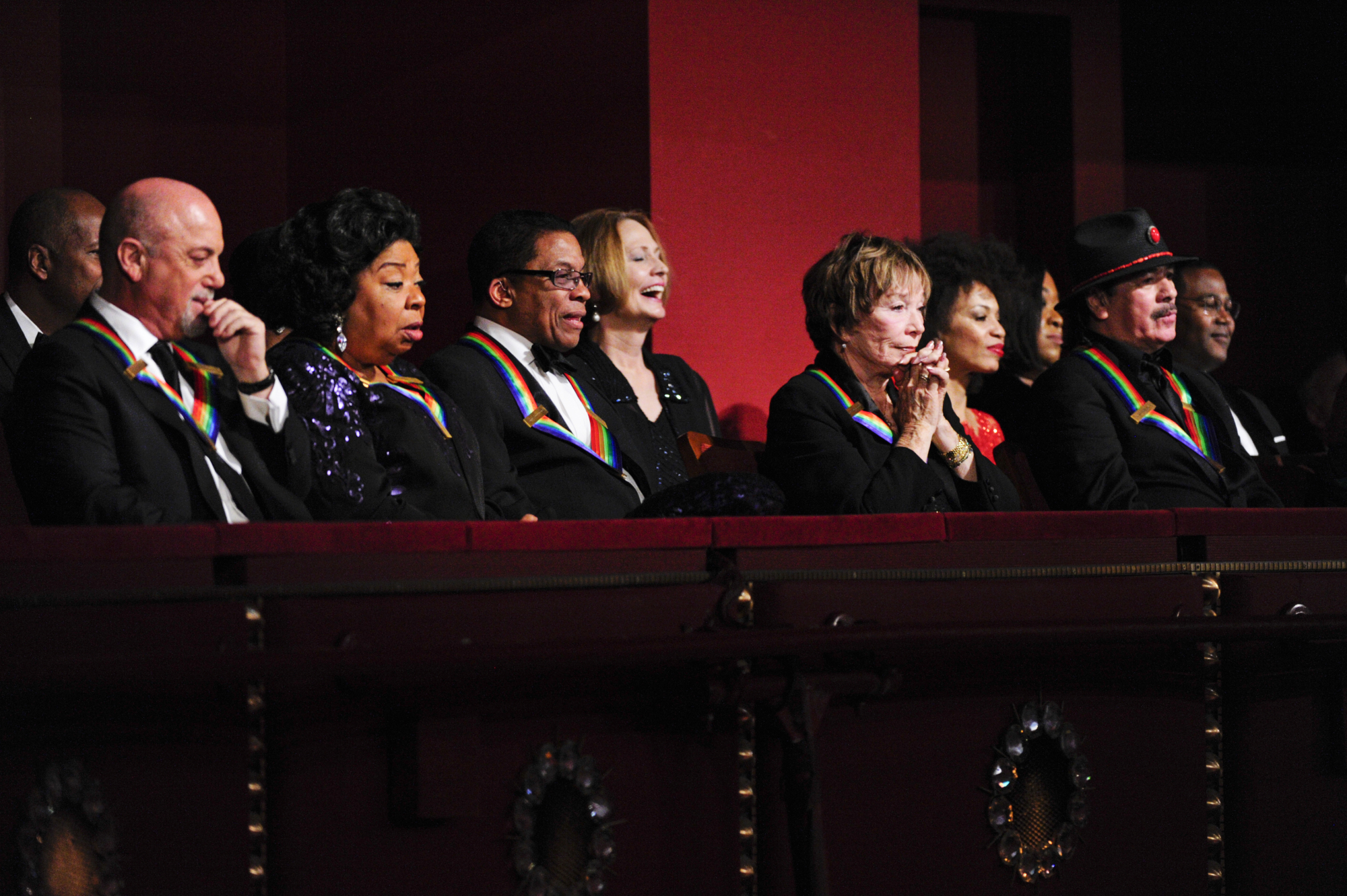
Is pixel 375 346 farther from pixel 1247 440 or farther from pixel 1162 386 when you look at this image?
pixel 1247 440

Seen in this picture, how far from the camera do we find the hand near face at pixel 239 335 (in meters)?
2.32

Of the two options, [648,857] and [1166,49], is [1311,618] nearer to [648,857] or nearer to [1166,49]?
[648,857]

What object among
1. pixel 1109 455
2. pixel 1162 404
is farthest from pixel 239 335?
pixel 1162 404

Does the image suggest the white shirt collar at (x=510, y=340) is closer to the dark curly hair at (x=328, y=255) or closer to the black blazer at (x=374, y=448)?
the black blazer at (x=374, y=448)

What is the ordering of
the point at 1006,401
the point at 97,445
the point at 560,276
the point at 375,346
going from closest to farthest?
the point at 97,445
the point at 375,346
the point at 560,276
the point at 1006,401

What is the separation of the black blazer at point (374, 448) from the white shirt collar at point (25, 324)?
1.26 meters

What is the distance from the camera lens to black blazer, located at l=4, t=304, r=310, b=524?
2102 mm

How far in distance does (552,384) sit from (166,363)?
109 cm

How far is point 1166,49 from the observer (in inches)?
247

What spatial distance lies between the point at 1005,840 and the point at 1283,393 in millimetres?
4727

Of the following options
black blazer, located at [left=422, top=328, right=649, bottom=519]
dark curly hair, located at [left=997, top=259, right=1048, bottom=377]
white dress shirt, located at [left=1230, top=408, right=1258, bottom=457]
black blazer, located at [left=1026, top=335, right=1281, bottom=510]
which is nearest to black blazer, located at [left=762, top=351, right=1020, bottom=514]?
black blazer, located at [left=1026, top=335, right=1281, bottom=510]

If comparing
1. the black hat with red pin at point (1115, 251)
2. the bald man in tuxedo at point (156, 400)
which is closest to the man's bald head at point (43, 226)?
the bald man in tuxedo at point (156, 400)

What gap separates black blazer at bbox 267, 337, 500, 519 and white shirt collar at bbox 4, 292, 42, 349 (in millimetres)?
1261

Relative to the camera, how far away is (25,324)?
3623 millimetres
